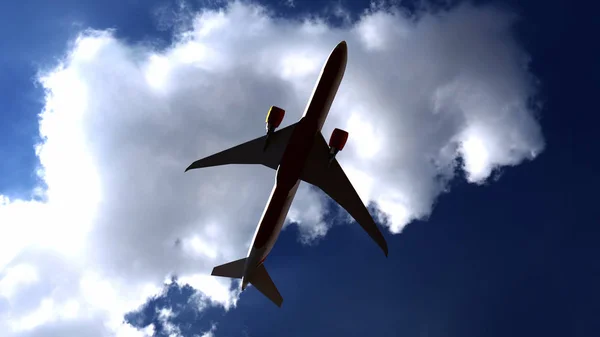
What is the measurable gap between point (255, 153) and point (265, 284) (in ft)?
53.0

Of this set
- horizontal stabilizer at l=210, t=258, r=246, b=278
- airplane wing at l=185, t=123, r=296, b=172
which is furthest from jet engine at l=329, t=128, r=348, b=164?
horizontal stabilizer at l=210, t=258, r=246, b=278

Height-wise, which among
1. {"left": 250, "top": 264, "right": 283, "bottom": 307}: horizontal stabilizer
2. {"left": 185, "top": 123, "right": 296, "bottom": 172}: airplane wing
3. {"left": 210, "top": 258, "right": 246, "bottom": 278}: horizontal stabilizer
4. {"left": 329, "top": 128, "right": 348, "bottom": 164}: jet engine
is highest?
{"left": 185, "top": 123, "right": 296, "bottom": 172}: airplane wing

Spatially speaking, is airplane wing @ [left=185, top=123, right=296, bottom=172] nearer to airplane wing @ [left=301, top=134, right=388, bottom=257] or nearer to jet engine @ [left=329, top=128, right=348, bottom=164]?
airplane wing @ [left=301, top=134, right=388, bottom=257]

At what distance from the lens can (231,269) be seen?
49156 mm

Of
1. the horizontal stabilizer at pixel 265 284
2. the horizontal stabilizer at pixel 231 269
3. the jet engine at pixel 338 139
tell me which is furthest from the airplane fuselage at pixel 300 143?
the horizontal stabilizer at pixel 231 269

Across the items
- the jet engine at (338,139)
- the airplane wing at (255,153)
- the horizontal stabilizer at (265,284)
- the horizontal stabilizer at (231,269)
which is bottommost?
the horizontal stabilizer at (265,284)

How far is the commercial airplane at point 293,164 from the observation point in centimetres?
3975

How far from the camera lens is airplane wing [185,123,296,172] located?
43031mm

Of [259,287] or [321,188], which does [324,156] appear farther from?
[259,287]

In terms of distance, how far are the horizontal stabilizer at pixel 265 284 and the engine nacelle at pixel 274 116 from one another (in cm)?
1729

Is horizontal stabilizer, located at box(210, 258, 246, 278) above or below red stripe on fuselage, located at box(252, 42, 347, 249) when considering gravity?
below

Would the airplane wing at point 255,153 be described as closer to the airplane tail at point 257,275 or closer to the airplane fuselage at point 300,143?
the airplane fuselage at point 300,143

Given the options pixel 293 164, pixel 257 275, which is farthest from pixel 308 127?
pixel 257 275

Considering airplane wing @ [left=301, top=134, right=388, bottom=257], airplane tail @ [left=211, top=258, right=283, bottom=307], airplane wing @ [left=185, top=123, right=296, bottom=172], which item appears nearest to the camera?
airplane wing @ [left=185, top=123, right=296, bottom=172]
